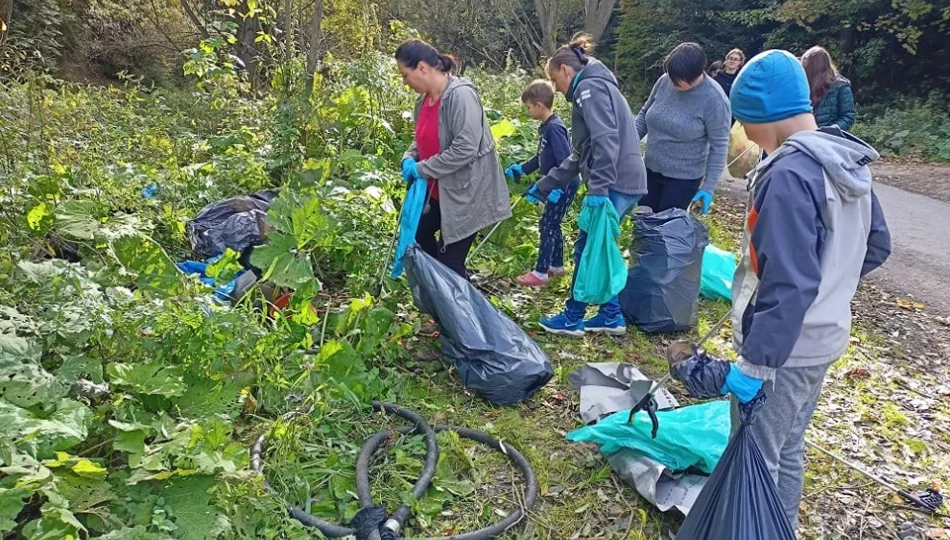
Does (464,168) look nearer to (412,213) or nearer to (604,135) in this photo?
(412,213)

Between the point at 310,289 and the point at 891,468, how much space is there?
2.76 metres

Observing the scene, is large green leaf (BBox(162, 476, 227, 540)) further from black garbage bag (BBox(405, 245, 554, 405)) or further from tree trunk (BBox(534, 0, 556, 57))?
tree trunk (BBox(534, 0, 556, 57))

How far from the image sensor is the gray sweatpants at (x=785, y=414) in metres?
1.97

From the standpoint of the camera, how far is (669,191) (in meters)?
4.12

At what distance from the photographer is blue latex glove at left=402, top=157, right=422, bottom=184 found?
3.53 metres

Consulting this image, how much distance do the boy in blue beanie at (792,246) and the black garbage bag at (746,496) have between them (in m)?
0.09

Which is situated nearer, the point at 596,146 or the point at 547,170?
the point at 596,146

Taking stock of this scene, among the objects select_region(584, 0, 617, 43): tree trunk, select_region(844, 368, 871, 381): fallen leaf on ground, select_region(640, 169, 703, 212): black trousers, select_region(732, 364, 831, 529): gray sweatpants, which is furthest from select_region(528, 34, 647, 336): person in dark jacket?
select_region(584, 0, 617, 43): tree trunk

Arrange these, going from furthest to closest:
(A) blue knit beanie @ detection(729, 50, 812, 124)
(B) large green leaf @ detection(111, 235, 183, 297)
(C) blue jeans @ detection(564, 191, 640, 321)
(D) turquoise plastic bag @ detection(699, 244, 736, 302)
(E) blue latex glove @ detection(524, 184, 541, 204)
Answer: (D) turquoise plastic bag @ detection(699, 244, 736, 302)
(E) blue latex glove @ detection(524, 184, 541, 204)
(C) blue jeans @ detection(564, 191, 640, 321)
(B) large green leaf @ detection(111, 235, 183, 297)
(A) blue knit beanie @ detection(729, 50, 812, 124)

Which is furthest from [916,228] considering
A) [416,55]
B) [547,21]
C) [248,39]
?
[547,21]

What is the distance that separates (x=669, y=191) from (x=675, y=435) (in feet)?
6.44

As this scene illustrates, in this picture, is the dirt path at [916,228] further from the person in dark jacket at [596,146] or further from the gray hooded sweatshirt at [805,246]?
the gray hooded sweatshirt at [805,246]

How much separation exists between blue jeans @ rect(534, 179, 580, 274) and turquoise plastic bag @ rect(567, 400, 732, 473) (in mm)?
1973

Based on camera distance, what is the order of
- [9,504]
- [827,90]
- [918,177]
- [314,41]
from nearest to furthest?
[9,504], [827,90], [314,41], [918,177]
